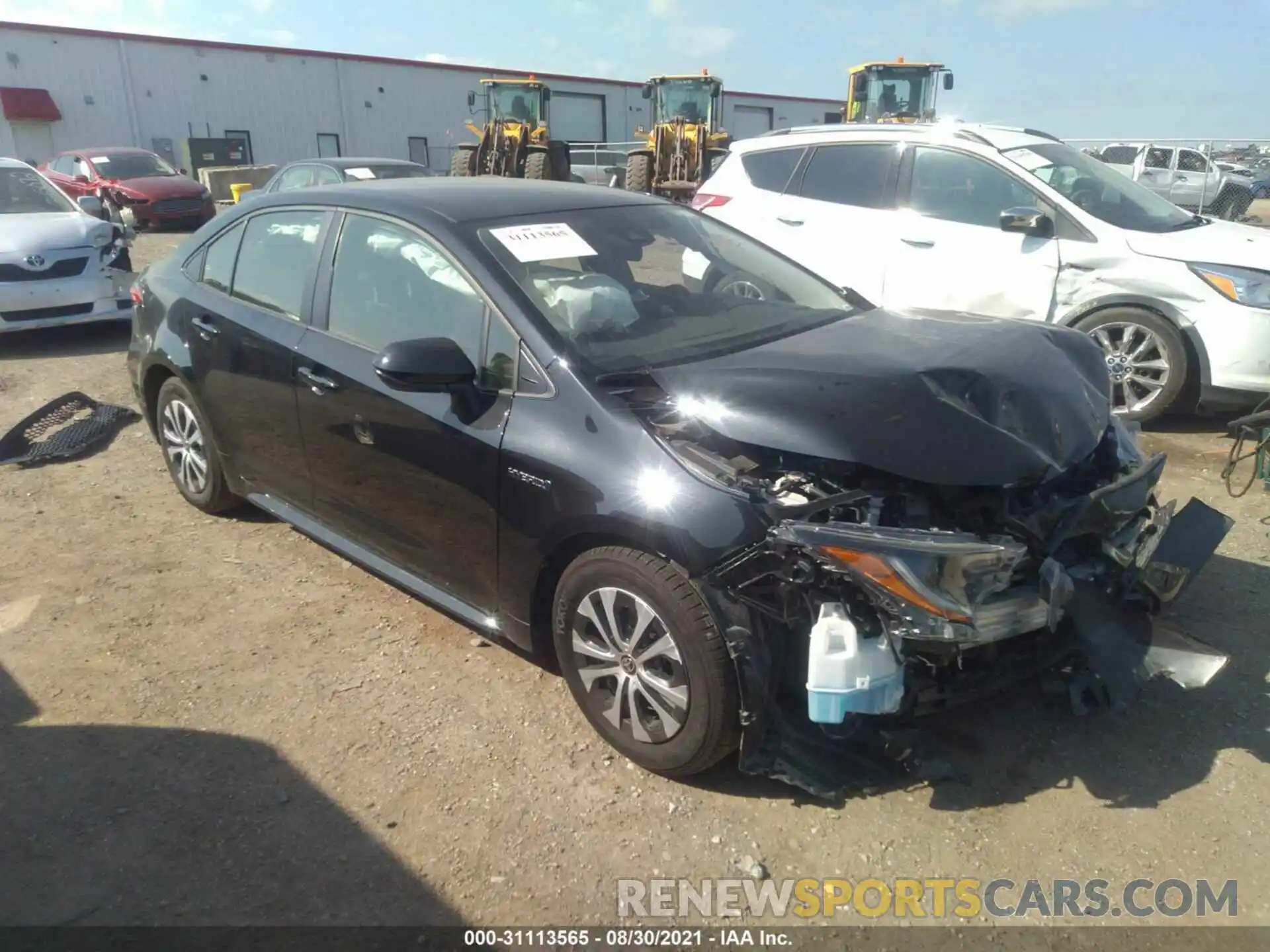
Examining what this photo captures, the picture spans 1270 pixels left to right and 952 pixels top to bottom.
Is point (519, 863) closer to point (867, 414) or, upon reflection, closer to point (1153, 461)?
point (867, 414)

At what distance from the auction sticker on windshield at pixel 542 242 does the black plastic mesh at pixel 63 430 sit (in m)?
4.01

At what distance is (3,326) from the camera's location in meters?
8.20

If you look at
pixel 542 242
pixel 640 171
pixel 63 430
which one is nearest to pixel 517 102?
pixel 640 171

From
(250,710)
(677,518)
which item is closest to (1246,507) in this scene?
(677,518)

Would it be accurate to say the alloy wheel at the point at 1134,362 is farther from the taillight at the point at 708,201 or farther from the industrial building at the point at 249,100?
the industrial building at the point at 249,100

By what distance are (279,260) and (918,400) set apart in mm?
2797

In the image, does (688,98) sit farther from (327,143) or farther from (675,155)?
(327,143)

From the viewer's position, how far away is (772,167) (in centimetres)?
730

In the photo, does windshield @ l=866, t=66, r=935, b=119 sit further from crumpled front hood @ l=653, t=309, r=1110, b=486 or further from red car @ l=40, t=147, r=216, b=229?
crumpled front hood @ l=653, t=309, r=1110, b=486

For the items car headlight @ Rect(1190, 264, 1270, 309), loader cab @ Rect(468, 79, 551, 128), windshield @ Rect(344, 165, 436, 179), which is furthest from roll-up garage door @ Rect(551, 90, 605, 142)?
car headlight @ Rect(1190, 264, 1270, 309)

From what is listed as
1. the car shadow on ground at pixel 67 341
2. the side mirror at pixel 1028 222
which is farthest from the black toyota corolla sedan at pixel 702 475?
the car shadow on ground at pixel 67 341

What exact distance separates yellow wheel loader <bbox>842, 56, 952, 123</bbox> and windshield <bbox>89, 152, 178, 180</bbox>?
1526 cm

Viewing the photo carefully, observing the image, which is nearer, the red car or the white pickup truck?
the white pickup truck

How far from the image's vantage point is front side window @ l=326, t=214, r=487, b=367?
3191 millimetres
